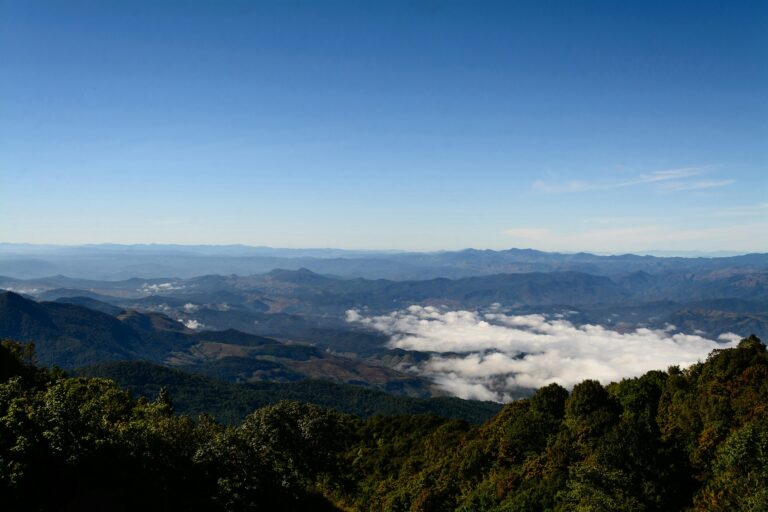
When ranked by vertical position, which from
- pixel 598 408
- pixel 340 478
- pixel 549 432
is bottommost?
pixel 340 478

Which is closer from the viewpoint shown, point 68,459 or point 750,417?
point 68,459

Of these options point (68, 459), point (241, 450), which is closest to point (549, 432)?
point (241, 450)

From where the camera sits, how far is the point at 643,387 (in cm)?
4850

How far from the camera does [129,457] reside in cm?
2878

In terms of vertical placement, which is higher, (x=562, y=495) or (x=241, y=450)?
(x=241, y=450)

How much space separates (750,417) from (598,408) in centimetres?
1338

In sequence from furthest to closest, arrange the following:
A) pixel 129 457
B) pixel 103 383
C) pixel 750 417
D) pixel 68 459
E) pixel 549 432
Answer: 1. pixel 103 383
2. pixel 549 432
3. pixel 750 417
4. pixel 129 457
5. pixel 68 459

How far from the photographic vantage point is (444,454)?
205 ft

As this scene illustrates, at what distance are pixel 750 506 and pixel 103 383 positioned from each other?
193ft

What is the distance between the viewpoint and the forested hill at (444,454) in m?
27.5

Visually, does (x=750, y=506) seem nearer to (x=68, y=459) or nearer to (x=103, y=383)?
(x=68, y=459)

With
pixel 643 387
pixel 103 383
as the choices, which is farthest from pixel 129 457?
pixel 643 387

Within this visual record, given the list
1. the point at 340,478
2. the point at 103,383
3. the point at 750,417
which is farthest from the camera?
the point at 340,478

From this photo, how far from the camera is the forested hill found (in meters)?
27.5
